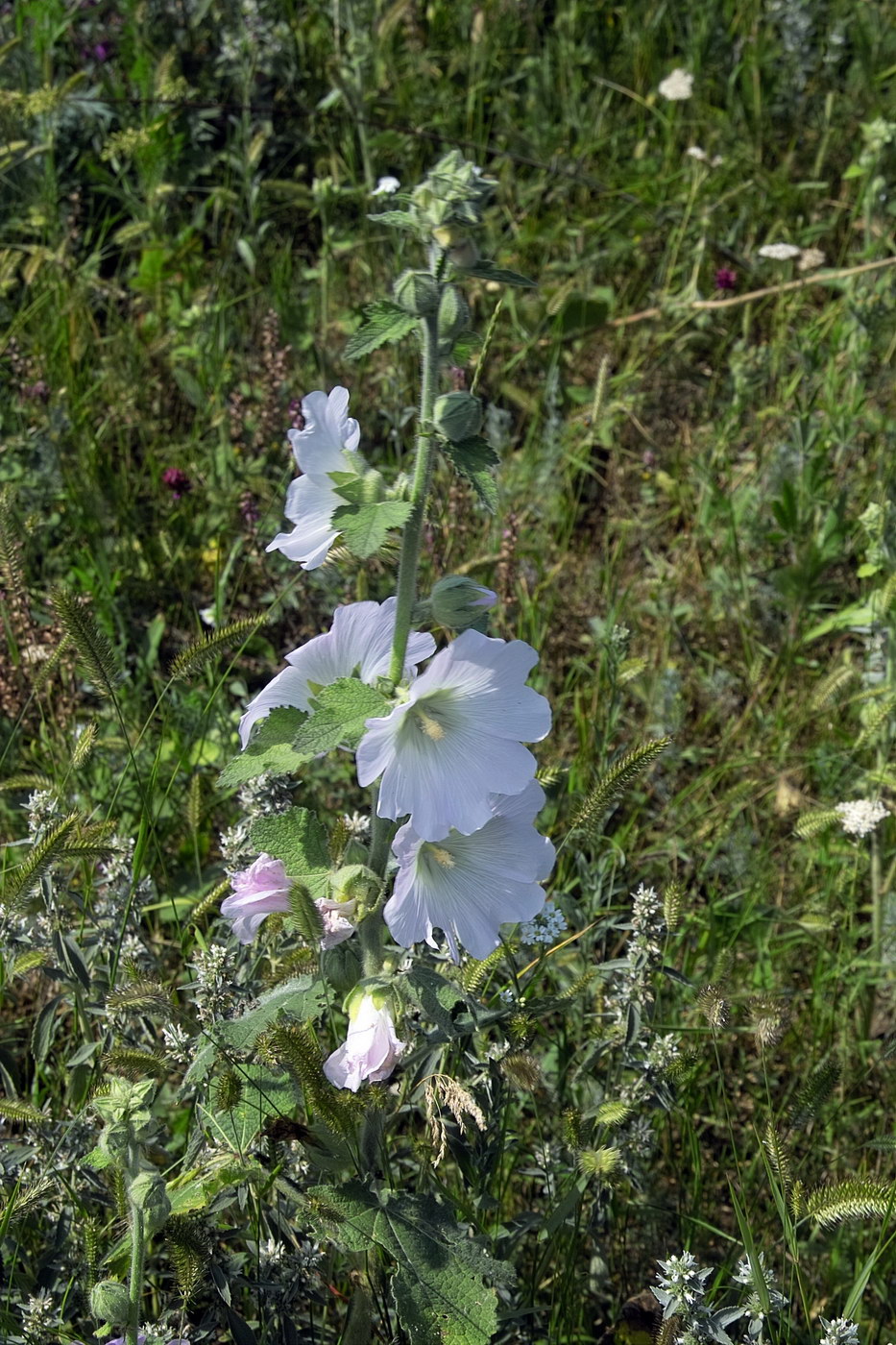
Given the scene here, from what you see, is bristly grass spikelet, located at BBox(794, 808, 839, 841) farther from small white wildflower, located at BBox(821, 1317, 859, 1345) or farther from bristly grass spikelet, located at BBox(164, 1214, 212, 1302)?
bristly grass spikelet, located at BBox(164, 1214, 212, 1302)

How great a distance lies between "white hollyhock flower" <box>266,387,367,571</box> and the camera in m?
1.48

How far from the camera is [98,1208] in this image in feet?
6.30

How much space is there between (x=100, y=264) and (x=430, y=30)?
149cm

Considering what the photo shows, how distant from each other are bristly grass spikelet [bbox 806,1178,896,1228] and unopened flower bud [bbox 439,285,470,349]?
111cm

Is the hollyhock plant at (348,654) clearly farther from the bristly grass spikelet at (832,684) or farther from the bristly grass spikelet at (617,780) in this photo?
the bristly grass spikelet at (832,684)

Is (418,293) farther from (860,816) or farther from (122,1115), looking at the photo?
(860,816)

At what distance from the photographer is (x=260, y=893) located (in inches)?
60.3

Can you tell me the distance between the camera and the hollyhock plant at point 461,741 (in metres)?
1.37

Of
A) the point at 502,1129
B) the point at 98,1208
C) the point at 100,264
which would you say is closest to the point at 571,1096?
the point at 502,1129

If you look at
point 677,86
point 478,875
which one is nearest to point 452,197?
point 478,875

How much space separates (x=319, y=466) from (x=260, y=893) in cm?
51

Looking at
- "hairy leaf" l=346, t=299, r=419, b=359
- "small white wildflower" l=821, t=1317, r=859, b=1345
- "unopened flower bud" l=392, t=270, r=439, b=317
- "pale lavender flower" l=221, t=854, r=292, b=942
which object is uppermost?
"unopened flower bud" l=392, t=270, r=439, b=317

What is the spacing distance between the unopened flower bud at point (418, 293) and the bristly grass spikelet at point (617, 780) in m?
0.68

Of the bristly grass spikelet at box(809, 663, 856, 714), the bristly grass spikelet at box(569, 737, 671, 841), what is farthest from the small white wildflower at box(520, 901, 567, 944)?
the bristly grass spikelet at box(809, 663, 856, 714)
